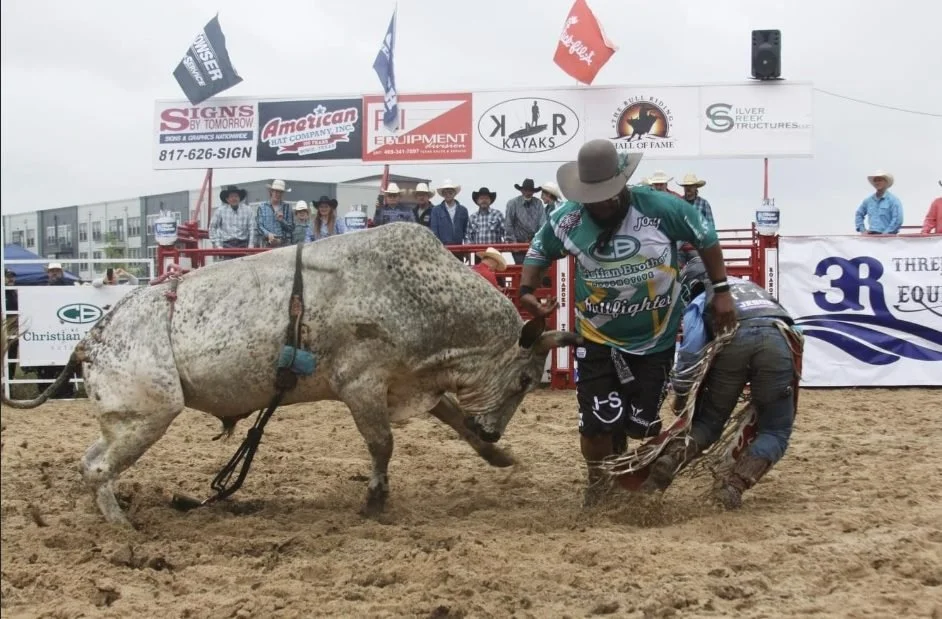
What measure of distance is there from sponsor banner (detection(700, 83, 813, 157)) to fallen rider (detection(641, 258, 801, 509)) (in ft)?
27.2

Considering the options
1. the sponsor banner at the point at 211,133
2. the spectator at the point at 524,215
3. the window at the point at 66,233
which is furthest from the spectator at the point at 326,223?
the window at the point at 66,233

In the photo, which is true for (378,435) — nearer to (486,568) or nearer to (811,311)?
(486,568)

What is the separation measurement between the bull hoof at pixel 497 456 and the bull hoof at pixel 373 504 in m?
0.81

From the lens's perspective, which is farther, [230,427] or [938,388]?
[938,388]

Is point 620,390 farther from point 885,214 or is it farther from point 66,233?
point 66,233

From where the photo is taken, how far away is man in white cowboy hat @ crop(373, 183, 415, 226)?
10703 millimetres

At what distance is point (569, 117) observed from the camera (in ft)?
42.3

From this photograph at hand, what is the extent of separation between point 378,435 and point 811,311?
6.24 meters

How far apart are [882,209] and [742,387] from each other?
6.72 metres

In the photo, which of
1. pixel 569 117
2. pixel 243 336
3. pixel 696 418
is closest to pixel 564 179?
pixel 696 418

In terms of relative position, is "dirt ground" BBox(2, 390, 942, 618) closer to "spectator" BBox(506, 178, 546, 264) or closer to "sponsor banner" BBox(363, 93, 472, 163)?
"spectator" BBox(506, 178, 546, 264)

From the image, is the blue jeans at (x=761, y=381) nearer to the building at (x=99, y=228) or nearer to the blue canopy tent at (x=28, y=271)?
the blue canopy tent at (x=28, y=271)

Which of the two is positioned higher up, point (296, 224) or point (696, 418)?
point (296, 224)

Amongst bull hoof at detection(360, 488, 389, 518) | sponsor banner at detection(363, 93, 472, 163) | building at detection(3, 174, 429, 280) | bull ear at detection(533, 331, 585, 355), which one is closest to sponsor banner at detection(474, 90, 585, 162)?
sponsor banner at detection(363, 93, 472, 163)
